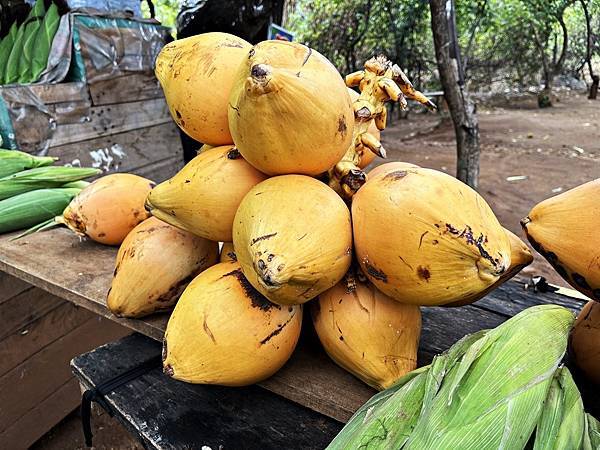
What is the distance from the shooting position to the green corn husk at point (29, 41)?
3.25m

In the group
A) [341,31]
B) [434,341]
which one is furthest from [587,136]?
[434,341]

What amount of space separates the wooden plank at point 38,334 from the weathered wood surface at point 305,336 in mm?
790

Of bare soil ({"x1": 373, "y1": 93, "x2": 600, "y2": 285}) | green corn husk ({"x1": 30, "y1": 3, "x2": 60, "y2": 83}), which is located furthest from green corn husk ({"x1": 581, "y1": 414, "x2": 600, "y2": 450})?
bare soil ({"x1": 373, "y1": 93, "x2": 600, "y2": 285})

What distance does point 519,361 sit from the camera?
0.69 metres

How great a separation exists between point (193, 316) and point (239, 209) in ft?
0.77

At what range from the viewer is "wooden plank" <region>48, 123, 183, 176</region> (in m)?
3.31

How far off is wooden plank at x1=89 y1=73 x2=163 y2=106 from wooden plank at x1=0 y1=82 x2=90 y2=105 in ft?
0.30

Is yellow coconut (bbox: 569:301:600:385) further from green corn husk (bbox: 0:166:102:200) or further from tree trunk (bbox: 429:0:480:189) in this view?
tree trunk (bbox: 429:0:480:189)

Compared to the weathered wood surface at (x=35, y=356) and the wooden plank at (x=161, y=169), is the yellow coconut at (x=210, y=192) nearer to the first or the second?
the weathered wood surface at (x=35, y=356)

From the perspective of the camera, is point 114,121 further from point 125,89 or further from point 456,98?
point 456,98

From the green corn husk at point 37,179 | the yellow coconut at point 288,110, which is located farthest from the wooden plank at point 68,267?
the yellow coconut at point 288,110

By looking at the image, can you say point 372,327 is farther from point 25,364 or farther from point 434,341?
point 25,364

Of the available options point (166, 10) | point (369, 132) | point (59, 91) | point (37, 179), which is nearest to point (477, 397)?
point (369, 132)

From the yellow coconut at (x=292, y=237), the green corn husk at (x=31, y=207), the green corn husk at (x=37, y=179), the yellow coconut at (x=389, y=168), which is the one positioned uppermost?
the yellow coconut at (x=389, y=168)
